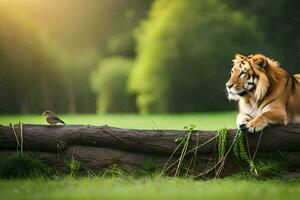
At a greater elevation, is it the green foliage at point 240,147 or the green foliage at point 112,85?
the green foliage at point 112,85

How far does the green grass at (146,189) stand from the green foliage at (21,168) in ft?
0.50

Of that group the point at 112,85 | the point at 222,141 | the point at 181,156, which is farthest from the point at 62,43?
the point at 222,141

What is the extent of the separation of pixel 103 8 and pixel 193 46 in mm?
1991

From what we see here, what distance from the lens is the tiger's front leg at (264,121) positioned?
3.88 meters

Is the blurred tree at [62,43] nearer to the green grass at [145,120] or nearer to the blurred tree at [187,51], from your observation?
the green grass at [145,120]

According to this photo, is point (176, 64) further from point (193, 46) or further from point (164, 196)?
point (164, 196)

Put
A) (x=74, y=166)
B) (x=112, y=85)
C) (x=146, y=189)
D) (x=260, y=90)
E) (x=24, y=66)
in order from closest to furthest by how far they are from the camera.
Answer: (x=146, y=189) → (x=260, y=90) → (x=74, y=166) → (x=24, y=66) → (x=112, y=85)

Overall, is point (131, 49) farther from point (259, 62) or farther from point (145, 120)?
point (259, 62)

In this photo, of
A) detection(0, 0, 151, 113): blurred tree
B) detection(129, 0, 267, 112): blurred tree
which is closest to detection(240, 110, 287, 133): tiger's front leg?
detection(0, 0, 151, 113): blurred tree

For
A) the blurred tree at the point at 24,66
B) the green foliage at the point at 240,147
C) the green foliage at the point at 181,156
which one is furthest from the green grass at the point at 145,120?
the green foliage at the point at 240,147

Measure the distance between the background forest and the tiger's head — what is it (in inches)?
222

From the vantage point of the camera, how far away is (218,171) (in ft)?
13.2

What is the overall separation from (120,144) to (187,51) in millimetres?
7651

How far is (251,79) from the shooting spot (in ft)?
13.2
